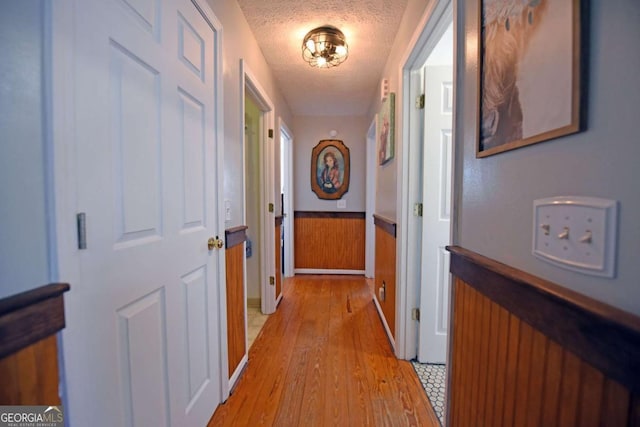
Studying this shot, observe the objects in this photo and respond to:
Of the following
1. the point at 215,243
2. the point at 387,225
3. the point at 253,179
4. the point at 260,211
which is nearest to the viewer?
the point at 215,243

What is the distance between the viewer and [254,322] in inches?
96.6

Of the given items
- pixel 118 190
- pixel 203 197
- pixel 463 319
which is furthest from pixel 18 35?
pixel 463 319

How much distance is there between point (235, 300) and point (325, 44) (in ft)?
6.07

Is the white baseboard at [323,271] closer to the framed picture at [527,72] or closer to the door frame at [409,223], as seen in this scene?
the door frame at [409,223]

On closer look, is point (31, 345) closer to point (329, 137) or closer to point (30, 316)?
point (30, 316)

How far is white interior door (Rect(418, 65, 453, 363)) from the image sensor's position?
1.73 m

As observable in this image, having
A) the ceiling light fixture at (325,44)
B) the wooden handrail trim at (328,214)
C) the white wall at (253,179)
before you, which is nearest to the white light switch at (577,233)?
the ceiling light fixture at (325,44)

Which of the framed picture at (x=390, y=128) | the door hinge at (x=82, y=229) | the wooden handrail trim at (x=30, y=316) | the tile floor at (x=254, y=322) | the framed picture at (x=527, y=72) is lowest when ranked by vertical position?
the tile floor at (x=254, y=322)

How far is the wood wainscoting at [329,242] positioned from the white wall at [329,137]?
136 mm

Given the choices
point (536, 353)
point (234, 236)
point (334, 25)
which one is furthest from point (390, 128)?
point (536, 353)

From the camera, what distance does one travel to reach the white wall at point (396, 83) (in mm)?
1589

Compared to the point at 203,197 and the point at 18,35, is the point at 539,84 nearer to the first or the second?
the point at 18,35

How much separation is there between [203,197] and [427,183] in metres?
1.35

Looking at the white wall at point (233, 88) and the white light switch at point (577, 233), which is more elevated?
the white wall at point (233, 88)
